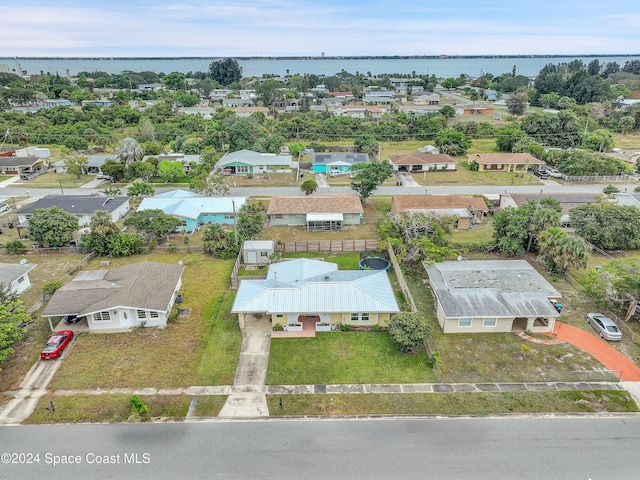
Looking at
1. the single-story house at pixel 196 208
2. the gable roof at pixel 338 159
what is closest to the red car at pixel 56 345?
the single-story house at pixel 196 208

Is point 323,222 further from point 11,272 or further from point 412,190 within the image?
point 11,272

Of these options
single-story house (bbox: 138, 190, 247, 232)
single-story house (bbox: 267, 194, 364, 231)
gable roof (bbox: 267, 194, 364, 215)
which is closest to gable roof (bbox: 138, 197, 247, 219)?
single-story house (bbox: 138, 190, 247, 232)

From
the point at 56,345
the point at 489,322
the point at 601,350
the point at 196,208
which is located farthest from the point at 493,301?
the point at 196,208

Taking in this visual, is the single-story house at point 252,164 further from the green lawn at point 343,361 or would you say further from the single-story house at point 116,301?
the green lawn at point 343,361

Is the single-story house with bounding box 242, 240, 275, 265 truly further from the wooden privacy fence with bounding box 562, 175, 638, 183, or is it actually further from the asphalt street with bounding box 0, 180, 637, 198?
the wooden privacy fence with bounding box 562, 175, 638, 183

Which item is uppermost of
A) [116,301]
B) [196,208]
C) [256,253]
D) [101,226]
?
[101,226]

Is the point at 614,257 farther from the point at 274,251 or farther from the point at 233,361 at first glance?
the point at 233,361

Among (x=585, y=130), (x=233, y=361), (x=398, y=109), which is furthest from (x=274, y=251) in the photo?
(x=398, y=109)
